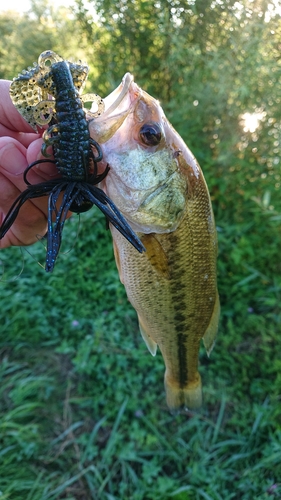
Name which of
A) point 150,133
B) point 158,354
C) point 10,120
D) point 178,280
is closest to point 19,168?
point 10,120

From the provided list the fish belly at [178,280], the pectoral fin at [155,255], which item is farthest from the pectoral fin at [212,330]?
the pectoral fin at [155,255]

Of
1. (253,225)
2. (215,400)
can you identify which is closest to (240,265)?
(253,225)

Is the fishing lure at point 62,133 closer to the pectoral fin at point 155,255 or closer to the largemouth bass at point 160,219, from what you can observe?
the largemouth bass at point 160,219

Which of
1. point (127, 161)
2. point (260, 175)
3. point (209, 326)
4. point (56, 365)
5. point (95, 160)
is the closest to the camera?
point (95, 160)

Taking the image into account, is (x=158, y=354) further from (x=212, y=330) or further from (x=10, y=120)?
(x=10, y=120)

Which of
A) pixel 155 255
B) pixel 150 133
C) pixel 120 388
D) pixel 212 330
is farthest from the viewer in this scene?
pixel 120 388

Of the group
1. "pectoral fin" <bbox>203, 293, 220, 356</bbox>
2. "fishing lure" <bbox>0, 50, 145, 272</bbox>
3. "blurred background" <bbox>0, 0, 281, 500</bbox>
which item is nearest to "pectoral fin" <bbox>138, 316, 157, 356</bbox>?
"pectoral fin" <bbox>203, 293, 220, 356</bbox>

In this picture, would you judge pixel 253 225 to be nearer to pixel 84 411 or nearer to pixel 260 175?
pixel 260 175
